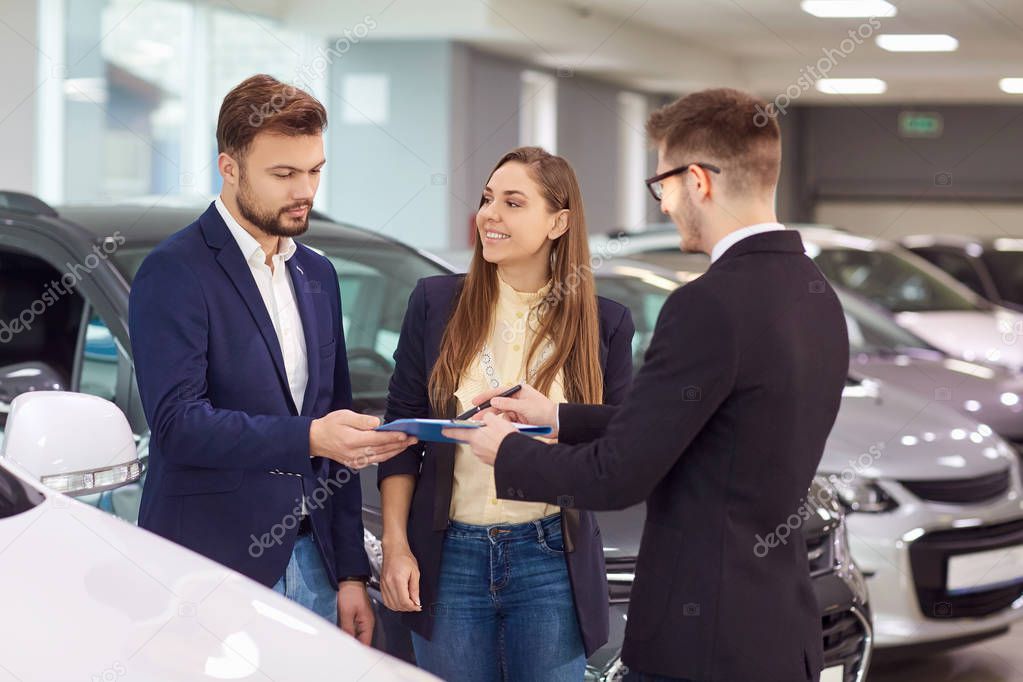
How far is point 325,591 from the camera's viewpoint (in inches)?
92.7

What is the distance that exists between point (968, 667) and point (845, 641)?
5.87 ft

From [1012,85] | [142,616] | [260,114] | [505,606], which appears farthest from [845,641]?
[1012,85]

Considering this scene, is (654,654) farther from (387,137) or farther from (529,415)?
(387,137)

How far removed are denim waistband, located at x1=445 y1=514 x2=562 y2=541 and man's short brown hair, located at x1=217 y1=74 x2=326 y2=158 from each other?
75 cm

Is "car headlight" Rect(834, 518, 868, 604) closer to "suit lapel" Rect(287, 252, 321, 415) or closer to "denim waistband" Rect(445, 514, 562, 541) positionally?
"denim waistband" Rect(445, 514, 562, 541)

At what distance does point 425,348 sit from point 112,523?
0.67m

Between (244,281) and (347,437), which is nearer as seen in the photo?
(347,437)

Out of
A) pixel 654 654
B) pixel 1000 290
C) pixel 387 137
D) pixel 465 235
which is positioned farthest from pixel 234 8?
pixel 654 654

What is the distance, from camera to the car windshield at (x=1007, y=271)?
38.4 feet

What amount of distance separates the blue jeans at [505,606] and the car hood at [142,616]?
0.46 m

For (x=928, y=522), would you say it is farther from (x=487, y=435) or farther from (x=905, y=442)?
(x=487, y=435)

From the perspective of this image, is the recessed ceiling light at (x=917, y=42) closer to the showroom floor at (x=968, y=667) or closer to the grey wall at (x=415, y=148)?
the grey wall at (x=415, y=148)

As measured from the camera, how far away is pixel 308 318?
2342 millimetres

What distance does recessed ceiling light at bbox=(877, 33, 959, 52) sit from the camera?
13727mm
